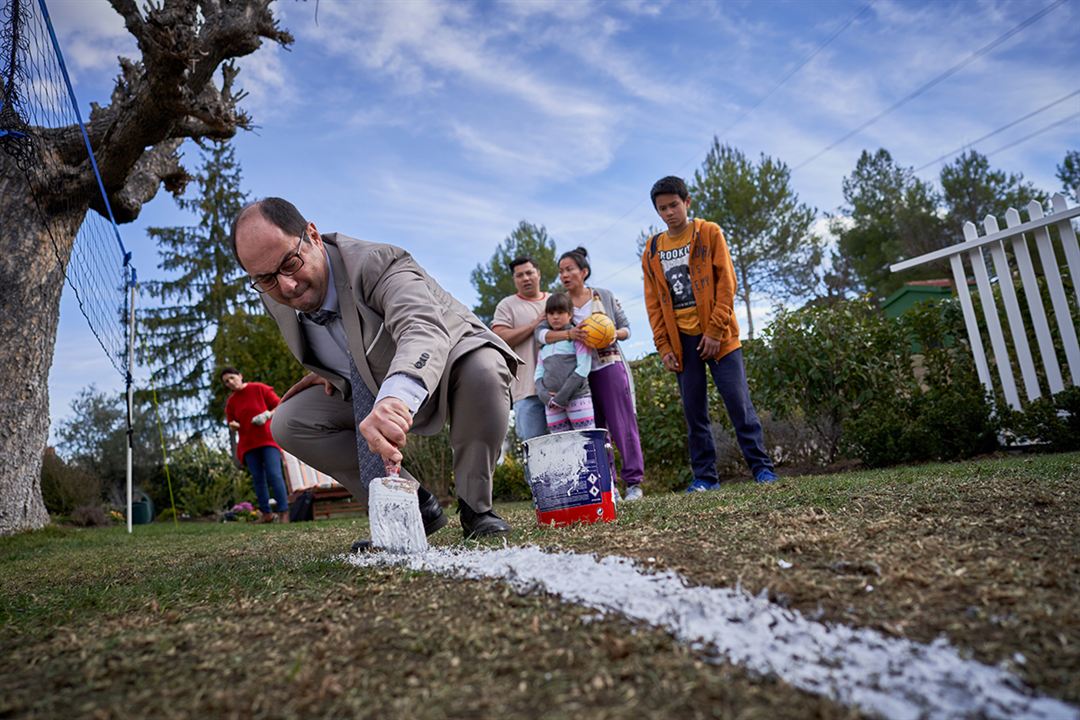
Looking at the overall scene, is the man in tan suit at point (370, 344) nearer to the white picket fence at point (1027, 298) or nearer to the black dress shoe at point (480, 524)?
the black dress shoe at point (480, 524)

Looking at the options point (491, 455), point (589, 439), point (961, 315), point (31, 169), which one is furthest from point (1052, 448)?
point (31, 169)

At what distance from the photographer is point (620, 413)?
5309 mm

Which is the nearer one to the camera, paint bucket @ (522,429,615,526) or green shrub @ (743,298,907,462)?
paint bucket @ (522,429,615,526)

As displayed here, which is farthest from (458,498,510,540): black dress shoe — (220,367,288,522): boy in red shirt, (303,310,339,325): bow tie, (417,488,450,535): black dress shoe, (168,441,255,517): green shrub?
(168,441,255,517): green shrub

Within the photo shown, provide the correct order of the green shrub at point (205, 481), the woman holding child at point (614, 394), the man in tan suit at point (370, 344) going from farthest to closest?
the green shrub at point (205, 481)
the woman holding child at point (614, 394)
the man in tan suit at point (370, 344)

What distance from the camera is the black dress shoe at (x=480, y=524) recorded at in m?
2.93

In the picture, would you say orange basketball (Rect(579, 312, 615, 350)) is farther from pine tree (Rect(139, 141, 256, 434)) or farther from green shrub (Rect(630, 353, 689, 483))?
pine tree (Rect(139, 141, 256, 434))

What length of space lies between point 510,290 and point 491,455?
30.4 metres

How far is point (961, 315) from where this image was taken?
20.2 ft

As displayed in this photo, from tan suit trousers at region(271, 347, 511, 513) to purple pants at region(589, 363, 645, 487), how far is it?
2.31 meters

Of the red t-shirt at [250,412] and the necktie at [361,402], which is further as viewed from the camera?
the red t-shirt at [250,412]

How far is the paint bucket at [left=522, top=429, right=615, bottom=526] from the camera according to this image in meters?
3.17

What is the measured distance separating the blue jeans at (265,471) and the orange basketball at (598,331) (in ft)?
16.4

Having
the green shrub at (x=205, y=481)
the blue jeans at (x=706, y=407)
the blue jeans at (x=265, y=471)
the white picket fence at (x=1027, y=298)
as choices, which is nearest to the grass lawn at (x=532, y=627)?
the blue jeans at (x=706, y=407)
